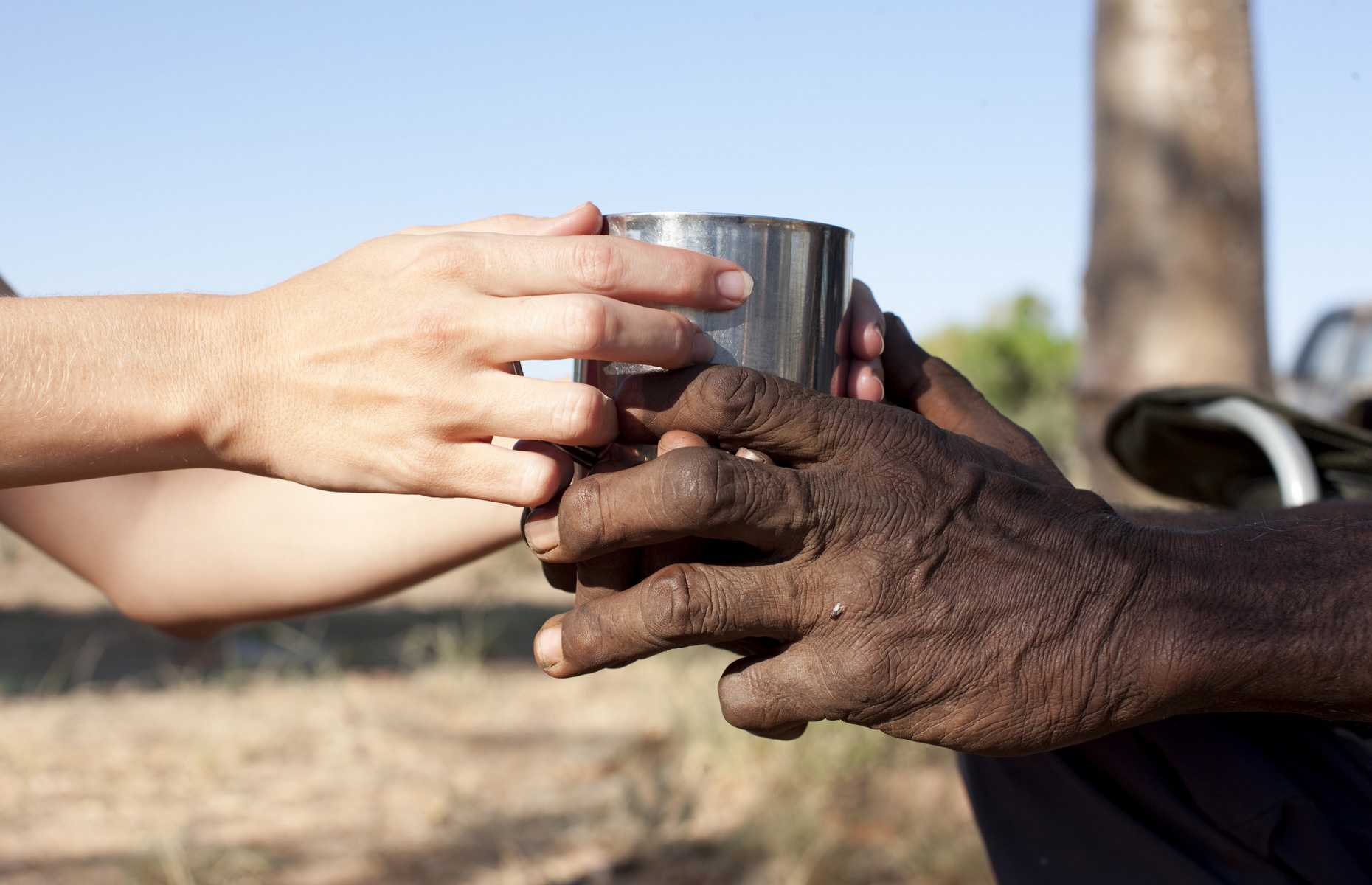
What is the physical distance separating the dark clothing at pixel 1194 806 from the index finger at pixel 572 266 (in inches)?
39.4

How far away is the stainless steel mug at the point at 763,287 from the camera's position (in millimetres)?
1291

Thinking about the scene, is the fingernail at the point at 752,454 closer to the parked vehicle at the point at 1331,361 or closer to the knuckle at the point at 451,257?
the knuckle at the point at 451,257

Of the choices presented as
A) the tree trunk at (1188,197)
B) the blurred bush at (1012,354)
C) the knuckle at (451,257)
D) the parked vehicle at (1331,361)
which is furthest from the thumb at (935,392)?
the blurred bush at (1012,354)

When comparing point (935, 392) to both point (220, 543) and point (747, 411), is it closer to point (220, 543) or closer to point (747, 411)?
point (747, 411)

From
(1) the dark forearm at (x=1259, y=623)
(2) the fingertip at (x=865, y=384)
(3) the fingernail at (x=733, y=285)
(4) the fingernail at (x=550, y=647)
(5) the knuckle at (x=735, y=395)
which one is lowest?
(4) the fingernail at (x=550, y=647)

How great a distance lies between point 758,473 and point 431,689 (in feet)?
14.2

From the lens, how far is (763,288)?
4.28 feet

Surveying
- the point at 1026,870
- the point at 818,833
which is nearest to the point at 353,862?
the point at 818,833

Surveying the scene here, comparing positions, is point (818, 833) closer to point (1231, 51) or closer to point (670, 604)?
point (670, 604)

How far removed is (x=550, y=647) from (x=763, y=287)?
47cm

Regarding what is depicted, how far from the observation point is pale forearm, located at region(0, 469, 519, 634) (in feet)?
7.04

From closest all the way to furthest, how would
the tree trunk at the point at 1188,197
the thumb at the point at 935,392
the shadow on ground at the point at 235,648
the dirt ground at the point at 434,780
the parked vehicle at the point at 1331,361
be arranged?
the thumb at the point at 935,392 < the dirt ground at the point at 434,780 < the tree trunk at the point at 1188,197 < the shadow on ground at the point at 235,648 < the parked vehicle at the point at 1331,361

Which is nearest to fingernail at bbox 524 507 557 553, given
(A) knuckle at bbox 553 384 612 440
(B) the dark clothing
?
(A) knuckle at bbox 553 384 612 440

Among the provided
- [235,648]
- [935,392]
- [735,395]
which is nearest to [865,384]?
[935,392]
